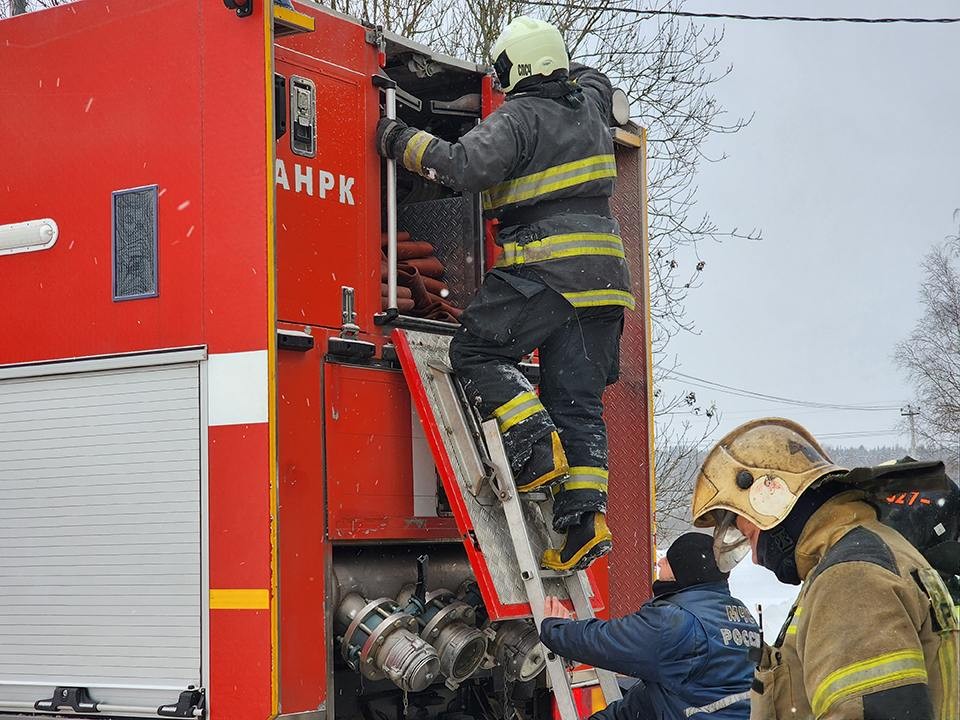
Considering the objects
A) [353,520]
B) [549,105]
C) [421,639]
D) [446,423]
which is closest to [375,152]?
[549,105]

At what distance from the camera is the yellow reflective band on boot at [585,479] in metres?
4.38

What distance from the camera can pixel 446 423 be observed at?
442 centimetres

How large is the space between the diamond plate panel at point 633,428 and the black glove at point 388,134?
134cm

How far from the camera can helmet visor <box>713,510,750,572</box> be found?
275 cm

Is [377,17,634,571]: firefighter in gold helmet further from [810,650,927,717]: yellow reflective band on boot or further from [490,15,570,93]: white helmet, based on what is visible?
[810,650,927,717]: yellow reflective band on boot

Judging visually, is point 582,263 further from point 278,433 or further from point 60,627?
point 60,627

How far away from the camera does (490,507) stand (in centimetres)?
440

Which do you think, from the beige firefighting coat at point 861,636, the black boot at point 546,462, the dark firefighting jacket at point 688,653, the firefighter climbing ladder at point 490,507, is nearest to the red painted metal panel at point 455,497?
the firefighter climbing ladder at point 490,507

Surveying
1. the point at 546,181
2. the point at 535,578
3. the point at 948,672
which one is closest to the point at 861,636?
the point at 948,672

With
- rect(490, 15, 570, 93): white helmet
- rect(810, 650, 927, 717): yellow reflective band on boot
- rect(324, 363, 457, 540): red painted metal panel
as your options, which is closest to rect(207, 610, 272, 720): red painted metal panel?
rect(324, 363, 457, 540): red painted metal panel

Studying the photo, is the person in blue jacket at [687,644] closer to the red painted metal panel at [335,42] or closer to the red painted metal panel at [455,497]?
the red painted metal panel at [455,497]

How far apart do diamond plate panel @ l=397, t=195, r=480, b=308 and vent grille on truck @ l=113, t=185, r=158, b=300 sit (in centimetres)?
125

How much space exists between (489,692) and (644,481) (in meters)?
1.16

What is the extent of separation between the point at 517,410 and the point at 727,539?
153 centimetres
